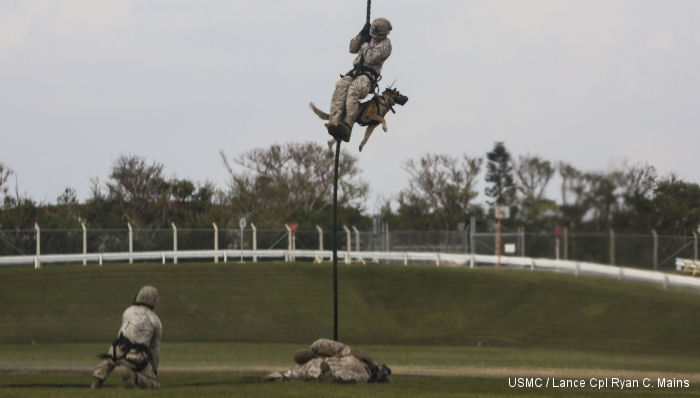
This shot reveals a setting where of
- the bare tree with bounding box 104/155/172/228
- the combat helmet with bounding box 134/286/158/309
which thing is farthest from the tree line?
the combat helmet with bounding box 134/286/158/309

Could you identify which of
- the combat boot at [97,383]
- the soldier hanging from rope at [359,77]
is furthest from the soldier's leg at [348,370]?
the soldier hanging from rope at [359,77]

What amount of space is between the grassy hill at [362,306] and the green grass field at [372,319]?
7 centimetres

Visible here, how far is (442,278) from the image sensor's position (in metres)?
42.0

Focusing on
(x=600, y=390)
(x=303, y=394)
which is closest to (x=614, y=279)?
(x=600, y=390)

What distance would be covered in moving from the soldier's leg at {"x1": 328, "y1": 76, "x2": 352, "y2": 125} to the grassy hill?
16.9m

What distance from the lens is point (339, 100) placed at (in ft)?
57.3

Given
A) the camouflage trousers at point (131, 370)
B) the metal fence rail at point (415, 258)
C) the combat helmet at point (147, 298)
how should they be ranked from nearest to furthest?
the camouflage trousers at point (131, 370)
the combat helmet at point (147, 298)
the metal fence rail at point (415, 258)

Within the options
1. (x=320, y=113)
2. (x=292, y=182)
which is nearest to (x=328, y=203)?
(x=292, y=182)

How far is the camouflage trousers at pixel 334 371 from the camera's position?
16.0 meters

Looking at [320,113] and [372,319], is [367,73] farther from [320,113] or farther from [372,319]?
[372,319]

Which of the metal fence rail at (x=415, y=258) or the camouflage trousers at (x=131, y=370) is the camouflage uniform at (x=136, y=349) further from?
the metal fence rail at (x=415, y=258)

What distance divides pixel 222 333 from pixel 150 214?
3249 cm

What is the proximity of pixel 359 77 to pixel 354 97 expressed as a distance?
415mm

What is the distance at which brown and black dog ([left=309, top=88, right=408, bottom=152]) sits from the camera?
1758 cm
